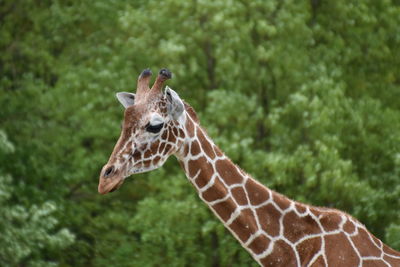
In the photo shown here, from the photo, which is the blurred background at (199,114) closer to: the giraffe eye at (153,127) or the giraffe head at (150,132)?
the giraffe head at (150,132)

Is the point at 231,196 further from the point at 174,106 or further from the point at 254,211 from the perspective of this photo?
the point at 174,106

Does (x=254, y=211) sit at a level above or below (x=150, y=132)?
below

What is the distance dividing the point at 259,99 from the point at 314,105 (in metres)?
1.92

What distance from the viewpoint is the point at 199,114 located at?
14.5 metres

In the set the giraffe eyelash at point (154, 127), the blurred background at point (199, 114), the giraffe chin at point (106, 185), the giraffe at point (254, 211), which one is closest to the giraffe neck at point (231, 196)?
the giraffe at point (254, 211)

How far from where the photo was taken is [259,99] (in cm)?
1520

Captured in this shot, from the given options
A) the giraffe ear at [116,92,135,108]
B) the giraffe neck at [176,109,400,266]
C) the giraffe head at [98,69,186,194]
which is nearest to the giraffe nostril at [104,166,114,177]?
the giraffe head at [98,69,186,194]

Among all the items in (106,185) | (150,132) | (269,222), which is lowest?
(269,222)

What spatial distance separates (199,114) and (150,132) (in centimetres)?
721

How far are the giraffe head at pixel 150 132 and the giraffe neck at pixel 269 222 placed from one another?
0.16m

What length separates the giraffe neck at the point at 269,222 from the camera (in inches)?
294

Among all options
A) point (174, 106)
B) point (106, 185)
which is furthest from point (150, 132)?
point (106, 185)

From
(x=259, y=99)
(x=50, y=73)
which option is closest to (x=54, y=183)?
(x=50, y=73)

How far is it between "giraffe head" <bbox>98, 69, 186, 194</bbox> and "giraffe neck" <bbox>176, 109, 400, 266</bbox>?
0.53 feet
